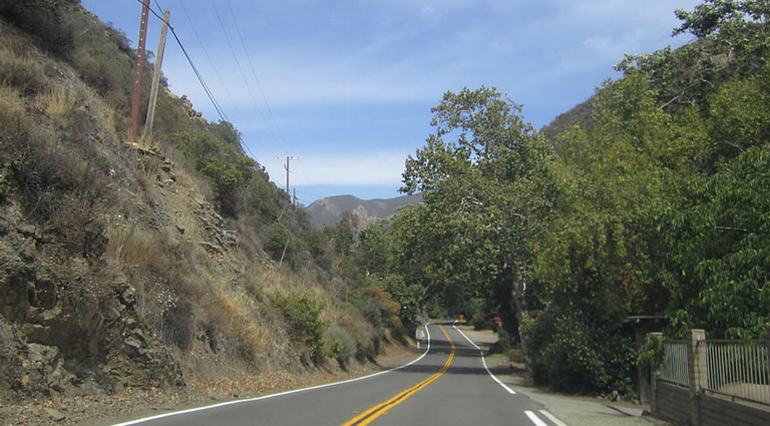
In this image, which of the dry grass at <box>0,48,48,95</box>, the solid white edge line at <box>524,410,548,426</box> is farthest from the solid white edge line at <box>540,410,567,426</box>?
the dry grass at <box>0,48,48,95</box>

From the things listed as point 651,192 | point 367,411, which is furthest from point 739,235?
point 367,411

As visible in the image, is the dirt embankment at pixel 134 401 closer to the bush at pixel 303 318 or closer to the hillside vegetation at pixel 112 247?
the hillside vegetation at pixel 112 247

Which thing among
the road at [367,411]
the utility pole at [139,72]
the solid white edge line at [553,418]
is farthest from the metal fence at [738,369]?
the utility pole at [139,72]

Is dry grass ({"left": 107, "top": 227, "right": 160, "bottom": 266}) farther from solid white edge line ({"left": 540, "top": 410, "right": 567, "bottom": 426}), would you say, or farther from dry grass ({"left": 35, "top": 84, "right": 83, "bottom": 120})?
solid white edge line ({"left": 540, "top": 410, "right": 567, "bottom": 426})

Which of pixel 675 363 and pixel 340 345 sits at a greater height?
pixel 675 363

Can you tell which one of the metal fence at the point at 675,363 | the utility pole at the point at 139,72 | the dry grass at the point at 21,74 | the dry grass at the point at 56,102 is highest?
the utility pole at the point at 139,72

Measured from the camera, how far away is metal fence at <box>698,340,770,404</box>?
1065 centimetres

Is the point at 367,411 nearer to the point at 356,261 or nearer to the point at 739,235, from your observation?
the point at 739,235

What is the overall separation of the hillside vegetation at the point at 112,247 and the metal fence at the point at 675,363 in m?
11.9

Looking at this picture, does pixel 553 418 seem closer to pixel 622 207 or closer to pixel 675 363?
pixel 675 363

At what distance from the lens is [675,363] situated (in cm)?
1580

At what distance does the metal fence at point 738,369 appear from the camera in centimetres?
1065

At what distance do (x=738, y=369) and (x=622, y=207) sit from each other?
33.9 feet

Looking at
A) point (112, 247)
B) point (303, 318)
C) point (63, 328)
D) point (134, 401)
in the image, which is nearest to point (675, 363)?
point (134, 401)
